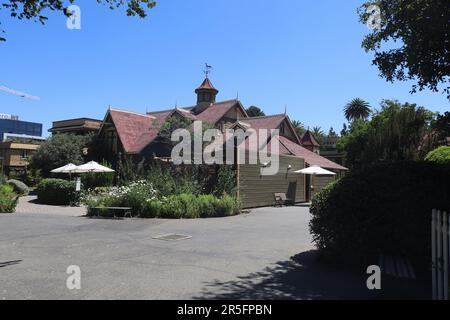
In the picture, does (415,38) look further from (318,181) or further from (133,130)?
(133,130)

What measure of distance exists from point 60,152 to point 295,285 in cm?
3380

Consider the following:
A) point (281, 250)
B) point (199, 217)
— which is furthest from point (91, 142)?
point (281, 250)

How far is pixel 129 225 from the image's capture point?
14.1 meters

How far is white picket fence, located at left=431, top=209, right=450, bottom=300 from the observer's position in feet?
17.8

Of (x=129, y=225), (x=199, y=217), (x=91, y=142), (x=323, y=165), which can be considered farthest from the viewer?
(x=91, y=142)

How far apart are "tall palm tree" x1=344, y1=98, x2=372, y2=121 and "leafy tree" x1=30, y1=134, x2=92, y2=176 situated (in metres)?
55.1

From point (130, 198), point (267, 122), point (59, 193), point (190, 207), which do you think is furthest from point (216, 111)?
point (190, 207)

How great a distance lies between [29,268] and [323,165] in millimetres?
27031

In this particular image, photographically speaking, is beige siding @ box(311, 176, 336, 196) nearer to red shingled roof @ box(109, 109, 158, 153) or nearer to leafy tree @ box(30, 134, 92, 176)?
red shingled roof @ box(109, 109, 158, 153)

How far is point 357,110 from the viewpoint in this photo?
79.1 metres

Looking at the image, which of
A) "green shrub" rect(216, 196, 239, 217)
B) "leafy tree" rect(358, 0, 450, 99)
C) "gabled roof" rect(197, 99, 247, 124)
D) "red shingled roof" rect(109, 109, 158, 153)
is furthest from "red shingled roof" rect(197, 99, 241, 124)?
"leafy tree" rect(358, 0, 450, 99)

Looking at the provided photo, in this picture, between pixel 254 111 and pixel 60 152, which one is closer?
pixel 60 152

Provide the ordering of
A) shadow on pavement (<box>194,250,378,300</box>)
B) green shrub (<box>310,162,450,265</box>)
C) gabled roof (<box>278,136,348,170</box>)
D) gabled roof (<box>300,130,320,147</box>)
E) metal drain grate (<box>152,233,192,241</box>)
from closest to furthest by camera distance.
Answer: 1. shadow on pavement (<box>194,250,378,300</box>)
2. green shrub (<box>310,162,450,265</box>)
3. metal drain grate (<box>152,233,192,241</box>)
4. gabled roof (<box>278,136,348,170</box>)
5. gabled roof (<box>300,130,320,147</box>)
